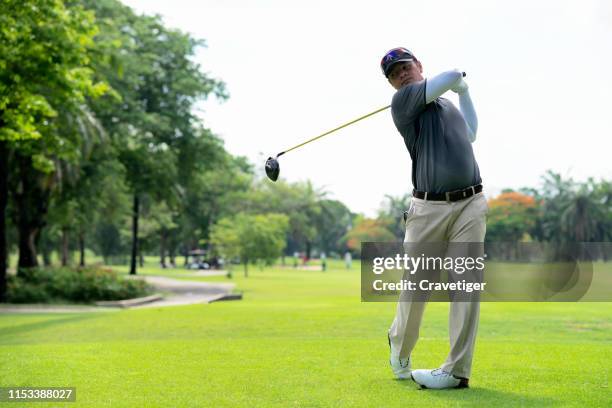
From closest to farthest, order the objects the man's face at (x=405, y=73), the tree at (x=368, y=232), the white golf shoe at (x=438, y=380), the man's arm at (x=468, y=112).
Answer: the white golf shoe at (x=438, y=380)
the man's face at (x=405, y=73)
the man's arm at (x=468, y=112)
the tree at (x=368, y=232)

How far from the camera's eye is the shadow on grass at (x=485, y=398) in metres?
4.94

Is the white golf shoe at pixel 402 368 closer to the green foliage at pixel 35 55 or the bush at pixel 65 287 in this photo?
the green foliage at pixel 35 55

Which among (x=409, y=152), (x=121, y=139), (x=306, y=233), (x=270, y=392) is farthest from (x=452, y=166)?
(x=306, y=233)

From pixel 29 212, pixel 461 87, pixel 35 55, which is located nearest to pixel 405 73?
pixel 461 87

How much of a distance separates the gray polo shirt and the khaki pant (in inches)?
5.5

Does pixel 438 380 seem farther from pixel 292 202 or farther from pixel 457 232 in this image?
pixel 292 202

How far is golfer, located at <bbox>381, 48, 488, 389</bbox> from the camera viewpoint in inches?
223

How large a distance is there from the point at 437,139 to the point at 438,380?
68.8 inches

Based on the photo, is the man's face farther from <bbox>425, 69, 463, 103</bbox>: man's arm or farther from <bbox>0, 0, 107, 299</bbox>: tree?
<bbox>0, 0, 107, 299</bbox>: tree

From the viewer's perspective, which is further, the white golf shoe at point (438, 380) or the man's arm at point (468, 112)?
the man's arm at point (468, 112)

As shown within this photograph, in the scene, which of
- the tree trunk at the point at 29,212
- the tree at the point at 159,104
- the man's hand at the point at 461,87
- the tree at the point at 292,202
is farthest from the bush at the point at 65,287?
the tree at the point at 292,202

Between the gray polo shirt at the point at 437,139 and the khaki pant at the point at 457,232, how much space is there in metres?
0.14

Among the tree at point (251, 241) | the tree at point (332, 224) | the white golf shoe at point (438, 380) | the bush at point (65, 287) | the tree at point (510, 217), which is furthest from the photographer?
the tree at point (332, 224)

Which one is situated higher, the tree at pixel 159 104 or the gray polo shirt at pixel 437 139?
the tree at pixel 159 104
